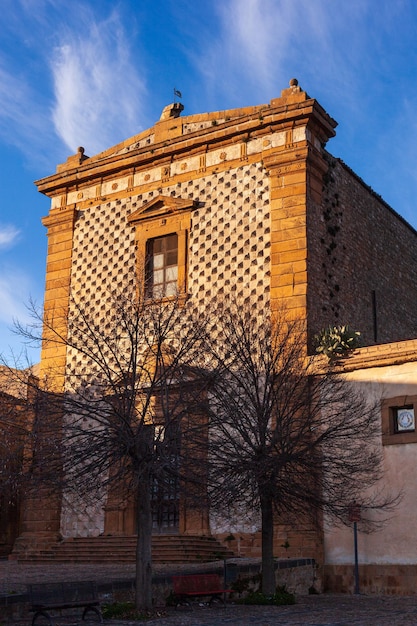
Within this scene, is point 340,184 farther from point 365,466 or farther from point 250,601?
point 250,601

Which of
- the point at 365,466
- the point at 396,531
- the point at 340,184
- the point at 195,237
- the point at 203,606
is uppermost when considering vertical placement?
the point at 340,184

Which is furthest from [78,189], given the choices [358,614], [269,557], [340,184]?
[358,614]

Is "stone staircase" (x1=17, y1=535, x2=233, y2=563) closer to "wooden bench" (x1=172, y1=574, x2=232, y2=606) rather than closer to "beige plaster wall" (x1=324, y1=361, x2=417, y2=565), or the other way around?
"beige plaster wall" (x1=324, y1=361, x2=417, y2=565)

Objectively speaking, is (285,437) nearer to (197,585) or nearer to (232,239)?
(197,585)

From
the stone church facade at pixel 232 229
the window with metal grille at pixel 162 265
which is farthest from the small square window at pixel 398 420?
the window with metal grille at pixel 162 265

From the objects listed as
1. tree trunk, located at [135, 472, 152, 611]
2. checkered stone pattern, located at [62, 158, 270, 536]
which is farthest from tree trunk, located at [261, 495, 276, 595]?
checkered stone pattern, located at [62, 158, 270, 536]

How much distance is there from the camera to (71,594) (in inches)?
459

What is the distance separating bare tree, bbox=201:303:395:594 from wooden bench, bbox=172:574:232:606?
0.88 metres

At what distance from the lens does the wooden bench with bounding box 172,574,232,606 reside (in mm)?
12977

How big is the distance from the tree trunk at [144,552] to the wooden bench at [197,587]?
92cm

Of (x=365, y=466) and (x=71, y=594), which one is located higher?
(x=365, y=466)

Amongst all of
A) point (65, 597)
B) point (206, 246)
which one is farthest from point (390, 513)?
point (206, 246)

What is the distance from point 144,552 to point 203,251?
9.10m

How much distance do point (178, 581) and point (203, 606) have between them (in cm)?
76
